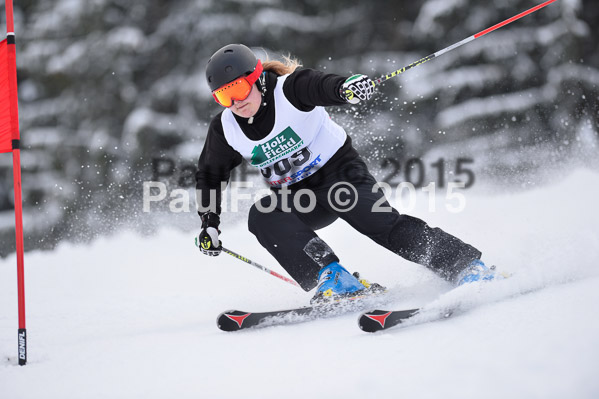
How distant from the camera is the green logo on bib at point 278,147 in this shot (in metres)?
2.83

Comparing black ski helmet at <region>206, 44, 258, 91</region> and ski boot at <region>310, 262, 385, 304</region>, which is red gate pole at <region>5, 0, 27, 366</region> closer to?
black ski helmet at <region>206, 44, 258, 91</region>

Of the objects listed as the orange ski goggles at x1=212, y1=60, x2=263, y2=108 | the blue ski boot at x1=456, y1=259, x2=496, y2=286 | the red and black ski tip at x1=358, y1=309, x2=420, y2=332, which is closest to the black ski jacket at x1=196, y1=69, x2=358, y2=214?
the orange ski goggles at x1=212, y1=60, x2=263, y2=108

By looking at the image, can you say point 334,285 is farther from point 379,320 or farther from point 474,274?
point 474,274

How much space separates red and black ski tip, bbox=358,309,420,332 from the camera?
2.21 m

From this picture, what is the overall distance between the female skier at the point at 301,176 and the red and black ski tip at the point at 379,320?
1.69 ft

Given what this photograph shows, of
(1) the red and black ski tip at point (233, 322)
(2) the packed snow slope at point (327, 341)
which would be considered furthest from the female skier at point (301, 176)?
(1) the red and black ski tip at point (233, 322)

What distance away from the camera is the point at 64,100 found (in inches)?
264

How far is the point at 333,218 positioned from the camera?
320 cm

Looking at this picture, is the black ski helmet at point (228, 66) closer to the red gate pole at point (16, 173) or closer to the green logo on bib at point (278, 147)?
the green logo on bib at point (278, 147)

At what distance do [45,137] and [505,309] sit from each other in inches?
241

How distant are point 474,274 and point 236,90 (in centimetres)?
150

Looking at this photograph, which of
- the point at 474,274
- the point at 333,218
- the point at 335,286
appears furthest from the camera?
the point at 333,218

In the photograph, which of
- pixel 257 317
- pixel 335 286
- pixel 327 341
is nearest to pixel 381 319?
pixel 327 341

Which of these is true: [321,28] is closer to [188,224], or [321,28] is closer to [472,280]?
[188,224]
